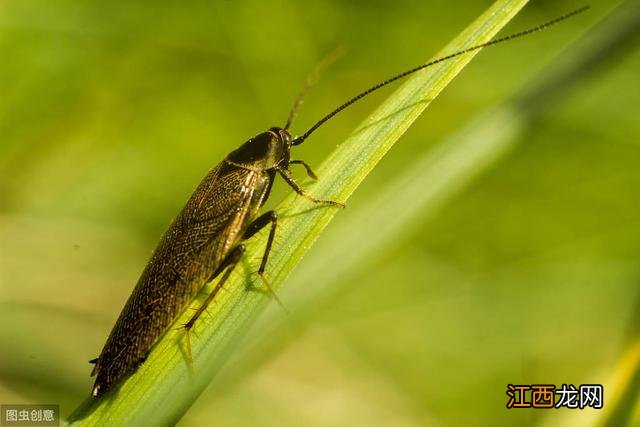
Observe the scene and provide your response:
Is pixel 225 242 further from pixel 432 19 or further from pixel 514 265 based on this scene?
pixel 432 19

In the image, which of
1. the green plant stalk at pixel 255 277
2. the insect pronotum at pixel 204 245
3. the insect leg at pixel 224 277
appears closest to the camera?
the green plant stalk at pixel 255 277

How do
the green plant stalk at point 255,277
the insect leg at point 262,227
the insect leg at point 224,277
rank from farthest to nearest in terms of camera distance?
the insect leg at point 224,277
the insect leg at point 262,227
the green plant stalk at point 255,277

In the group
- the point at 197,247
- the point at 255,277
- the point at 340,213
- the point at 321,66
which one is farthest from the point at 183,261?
the point at 321,66

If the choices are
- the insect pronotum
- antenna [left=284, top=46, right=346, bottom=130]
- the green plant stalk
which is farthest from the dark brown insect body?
antenna [left=284, top=46, right=346, bottom=130]

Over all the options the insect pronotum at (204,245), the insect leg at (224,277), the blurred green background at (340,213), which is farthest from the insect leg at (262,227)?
the blurred green background at (340,213)

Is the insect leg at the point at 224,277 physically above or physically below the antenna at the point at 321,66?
below

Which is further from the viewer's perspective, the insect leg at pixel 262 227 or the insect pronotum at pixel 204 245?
the insect pronotum at pixel 204 245

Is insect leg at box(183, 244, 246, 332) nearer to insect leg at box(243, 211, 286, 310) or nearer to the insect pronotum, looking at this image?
the insect pronotum

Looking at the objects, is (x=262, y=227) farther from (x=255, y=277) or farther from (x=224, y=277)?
(x=255, y=277)

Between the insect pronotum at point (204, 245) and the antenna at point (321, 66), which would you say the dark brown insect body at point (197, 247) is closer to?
the insect pronotum at point (204, 245)
